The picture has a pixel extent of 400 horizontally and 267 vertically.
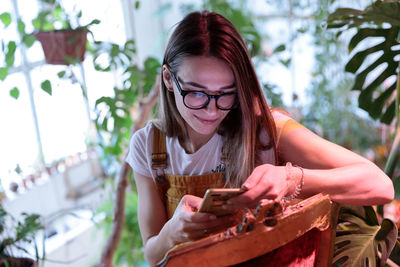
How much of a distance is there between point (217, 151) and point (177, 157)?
0.13 meters

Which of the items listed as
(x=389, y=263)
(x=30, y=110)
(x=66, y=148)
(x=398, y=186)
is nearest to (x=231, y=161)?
(x=389, y=263)

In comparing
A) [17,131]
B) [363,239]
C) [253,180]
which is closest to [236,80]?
[253,180]

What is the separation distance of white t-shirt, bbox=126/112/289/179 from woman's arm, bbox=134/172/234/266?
5 cm

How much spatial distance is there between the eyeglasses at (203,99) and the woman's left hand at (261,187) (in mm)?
245

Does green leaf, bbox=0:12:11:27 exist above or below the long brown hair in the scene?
above

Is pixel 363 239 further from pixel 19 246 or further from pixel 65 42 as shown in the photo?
pixel 65 42

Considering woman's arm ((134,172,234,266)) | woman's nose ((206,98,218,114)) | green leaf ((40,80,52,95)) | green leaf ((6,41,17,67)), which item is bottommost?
woman's arm ((134,172,234,266))

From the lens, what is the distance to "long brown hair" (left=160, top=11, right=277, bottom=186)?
39.9 inches

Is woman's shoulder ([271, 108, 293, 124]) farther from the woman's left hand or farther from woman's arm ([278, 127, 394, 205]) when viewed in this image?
the woman's left hand

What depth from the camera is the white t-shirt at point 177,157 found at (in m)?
1.24

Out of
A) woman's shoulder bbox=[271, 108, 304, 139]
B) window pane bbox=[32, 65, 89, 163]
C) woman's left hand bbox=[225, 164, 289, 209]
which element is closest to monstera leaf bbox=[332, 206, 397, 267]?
woman's shoulder bbox=[271, 108, 304, 139]

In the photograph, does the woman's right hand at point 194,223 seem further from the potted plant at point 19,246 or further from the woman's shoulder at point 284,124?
the potted plant at point 19,246

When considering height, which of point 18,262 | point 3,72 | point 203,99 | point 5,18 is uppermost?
point 5,18

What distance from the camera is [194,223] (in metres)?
0.77
